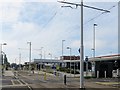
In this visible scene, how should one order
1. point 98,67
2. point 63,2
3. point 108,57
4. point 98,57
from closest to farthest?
point 63,2 → point 98,67 → point 108,57 → point 98,57

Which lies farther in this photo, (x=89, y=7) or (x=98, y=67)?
(x=98, y=67)

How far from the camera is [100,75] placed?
76875 mm

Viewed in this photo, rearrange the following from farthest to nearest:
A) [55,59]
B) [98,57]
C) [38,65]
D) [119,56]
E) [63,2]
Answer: [55,59], [38,65], [98,57], [119,56], [63,2]

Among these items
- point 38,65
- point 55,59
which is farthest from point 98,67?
point 55,59

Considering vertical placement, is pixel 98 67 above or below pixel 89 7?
below

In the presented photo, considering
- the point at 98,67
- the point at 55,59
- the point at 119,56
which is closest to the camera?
the point at 98,67

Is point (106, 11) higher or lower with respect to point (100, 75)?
higher

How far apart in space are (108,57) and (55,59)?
97310mm

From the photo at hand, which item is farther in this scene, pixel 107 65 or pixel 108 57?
pixel 108 57

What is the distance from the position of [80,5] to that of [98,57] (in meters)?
79.5

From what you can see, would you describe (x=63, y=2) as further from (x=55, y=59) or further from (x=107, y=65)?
(x=55, y=59)

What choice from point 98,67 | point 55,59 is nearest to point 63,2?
point 98,67

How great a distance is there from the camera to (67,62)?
16862 centimetres

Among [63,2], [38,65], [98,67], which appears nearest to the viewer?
[63,2]
